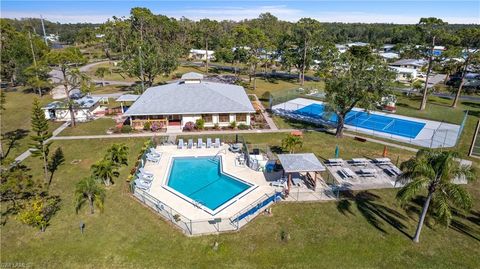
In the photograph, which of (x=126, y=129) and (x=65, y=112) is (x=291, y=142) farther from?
(x=65, y=112)

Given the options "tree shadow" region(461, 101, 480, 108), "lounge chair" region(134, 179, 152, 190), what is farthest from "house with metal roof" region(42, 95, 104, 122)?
"tree shadow" region(461, 101, 480, 108)

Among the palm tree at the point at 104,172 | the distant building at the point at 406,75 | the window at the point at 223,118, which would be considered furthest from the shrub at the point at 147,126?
the distant building at the point at 406,75

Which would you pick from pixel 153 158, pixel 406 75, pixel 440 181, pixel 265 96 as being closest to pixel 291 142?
pixel 153 158

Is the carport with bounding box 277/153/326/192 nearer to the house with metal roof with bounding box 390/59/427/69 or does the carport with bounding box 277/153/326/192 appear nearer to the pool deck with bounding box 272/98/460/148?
the pool deck with bounding box 272/98/460/148

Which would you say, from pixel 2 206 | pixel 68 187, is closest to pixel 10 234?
pixel 2 206

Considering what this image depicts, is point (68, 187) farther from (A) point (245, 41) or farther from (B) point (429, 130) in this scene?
(A) point (245, 41)

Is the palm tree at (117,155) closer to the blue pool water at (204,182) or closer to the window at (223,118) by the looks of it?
the blue pool water at (204,182)
